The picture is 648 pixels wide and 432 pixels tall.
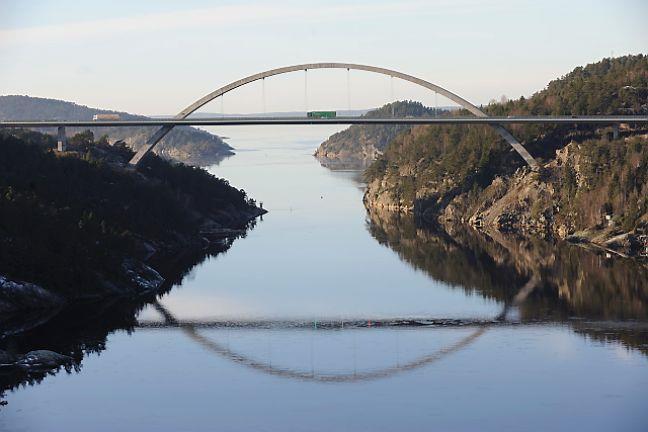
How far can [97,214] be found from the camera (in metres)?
97.1

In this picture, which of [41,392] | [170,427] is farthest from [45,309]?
[170,427]

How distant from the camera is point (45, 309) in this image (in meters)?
73.5

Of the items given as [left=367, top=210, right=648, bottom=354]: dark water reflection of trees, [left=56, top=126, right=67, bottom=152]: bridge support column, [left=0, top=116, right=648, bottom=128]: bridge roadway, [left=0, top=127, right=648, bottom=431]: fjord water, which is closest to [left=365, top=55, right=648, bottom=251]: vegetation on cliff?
[left=0, top=116, right=648, bottom=128]: bridge roadway

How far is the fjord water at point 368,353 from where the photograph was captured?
49812 millimetres

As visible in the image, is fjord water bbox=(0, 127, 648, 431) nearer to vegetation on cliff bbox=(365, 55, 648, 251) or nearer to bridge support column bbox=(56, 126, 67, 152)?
vegetation on cliff bbox=(365, 55, 648, 251)

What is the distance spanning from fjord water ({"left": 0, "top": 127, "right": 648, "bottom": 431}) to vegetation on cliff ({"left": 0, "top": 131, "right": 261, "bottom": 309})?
5336 millimetres

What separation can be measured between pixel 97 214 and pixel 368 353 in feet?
135

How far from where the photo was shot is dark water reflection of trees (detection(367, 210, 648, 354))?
2729 inches

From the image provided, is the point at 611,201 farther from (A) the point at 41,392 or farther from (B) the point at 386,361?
(A) the point at 41,392

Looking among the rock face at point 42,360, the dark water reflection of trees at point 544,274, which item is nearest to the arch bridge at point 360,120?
the dark water reflection of trees at point 544,274

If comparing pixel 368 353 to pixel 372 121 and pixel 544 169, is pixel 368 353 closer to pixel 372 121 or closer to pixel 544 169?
pixel 372 121

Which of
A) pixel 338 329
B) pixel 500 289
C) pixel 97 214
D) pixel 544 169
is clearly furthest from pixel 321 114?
→ pixel 338 329

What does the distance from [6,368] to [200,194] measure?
3248 inches

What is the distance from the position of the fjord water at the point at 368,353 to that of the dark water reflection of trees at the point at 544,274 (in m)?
0.24
